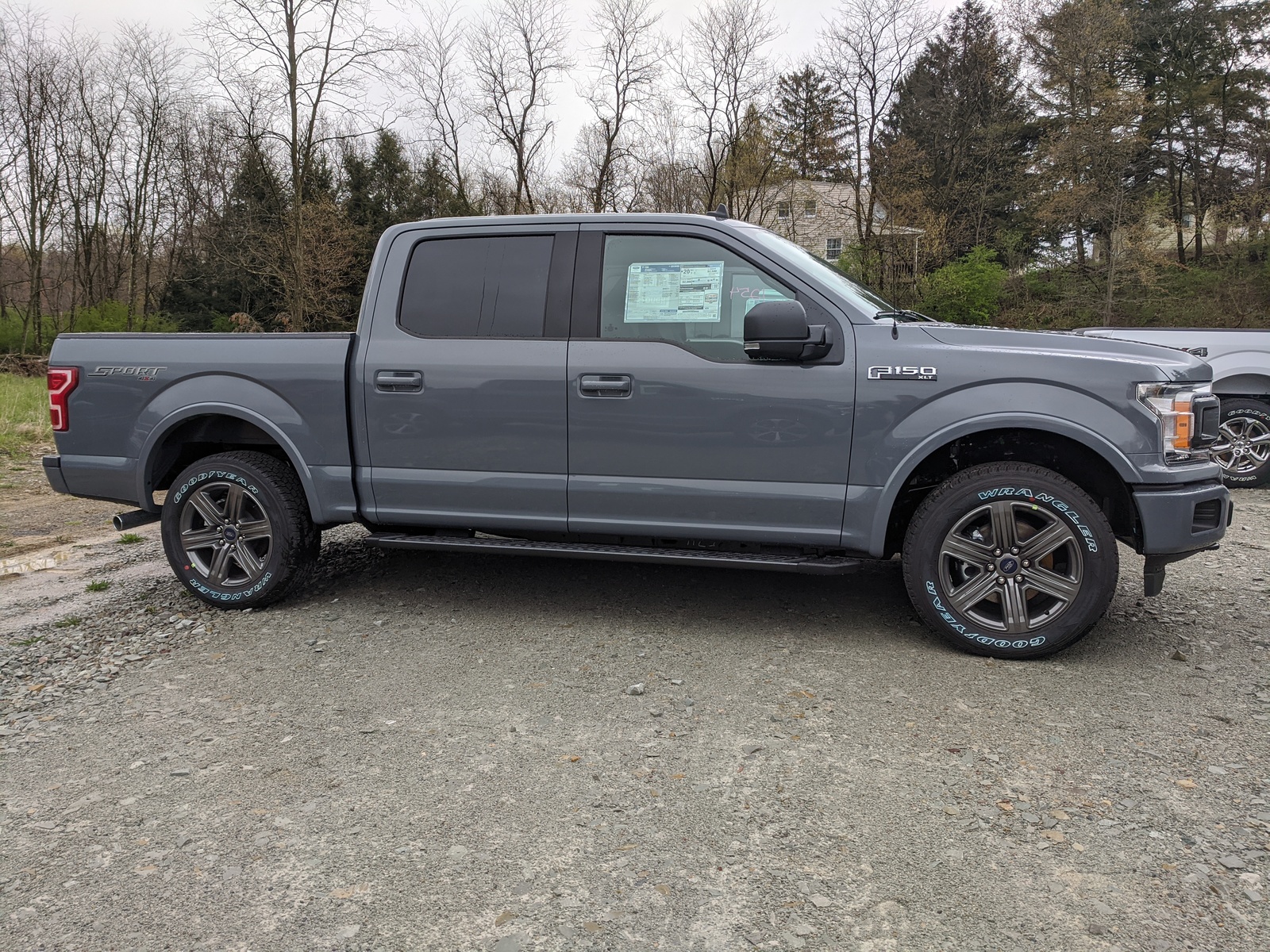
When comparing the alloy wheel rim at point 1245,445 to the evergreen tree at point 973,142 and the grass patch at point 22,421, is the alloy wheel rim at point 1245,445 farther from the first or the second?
the evergreen tree at point 973,142

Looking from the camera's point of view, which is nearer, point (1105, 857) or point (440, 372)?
point (1105, 857)

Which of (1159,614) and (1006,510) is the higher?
(1006,510)

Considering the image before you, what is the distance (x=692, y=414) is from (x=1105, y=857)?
244cm

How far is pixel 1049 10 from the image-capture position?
105ft

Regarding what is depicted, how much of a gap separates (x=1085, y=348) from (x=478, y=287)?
3.02m

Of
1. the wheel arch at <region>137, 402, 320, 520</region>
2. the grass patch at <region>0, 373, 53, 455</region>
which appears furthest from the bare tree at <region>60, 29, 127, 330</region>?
the wheel arch at <region>137, 402, 320, 520</region>

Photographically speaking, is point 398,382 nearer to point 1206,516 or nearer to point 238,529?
point 238,529

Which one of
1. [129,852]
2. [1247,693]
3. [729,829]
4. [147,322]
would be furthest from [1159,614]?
[147,322]

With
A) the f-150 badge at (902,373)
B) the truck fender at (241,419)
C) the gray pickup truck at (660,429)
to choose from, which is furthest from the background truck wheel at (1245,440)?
the truck fender at (241,419)

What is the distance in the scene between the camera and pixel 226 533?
4789 millimetres

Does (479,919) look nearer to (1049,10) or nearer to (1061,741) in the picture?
(1061,741)

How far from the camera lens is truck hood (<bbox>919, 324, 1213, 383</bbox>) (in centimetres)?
376

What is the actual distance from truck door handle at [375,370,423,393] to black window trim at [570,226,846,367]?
2.85 ft

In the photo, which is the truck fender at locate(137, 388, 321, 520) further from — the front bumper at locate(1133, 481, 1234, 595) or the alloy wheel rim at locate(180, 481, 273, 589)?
the front bumper at locate(1133, 481, 1234, 595)
